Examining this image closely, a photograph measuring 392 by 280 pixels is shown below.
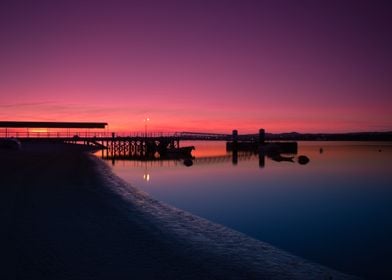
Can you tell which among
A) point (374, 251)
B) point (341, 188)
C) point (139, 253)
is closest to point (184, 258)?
point (139, 253)

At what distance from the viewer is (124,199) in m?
18.7

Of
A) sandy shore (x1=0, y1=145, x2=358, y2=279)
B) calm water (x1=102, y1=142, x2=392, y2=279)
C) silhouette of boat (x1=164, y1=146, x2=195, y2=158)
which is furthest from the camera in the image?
silhouette of boat (x1=164, y1=146, x2=195, y2=158)

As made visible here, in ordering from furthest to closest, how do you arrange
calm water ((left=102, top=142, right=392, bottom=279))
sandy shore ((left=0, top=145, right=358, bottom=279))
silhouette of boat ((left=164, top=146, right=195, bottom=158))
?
silhouette of boat ((left=164, top=146, right=195, bottom=158)), calm water ((left=102, top=142, right=392, bottom=279)), sandy shore ((left=0, top=145, right=358, bottom=279))

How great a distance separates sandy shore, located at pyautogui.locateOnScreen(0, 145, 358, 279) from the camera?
817cm

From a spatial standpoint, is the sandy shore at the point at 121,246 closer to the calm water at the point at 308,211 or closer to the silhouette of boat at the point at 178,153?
the calm water at the point at 308,211

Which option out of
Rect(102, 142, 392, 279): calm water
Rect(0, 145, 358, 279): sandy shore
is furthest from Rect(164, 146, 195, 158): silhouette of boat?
Rect(0, 145, 358, 279): sandy shore

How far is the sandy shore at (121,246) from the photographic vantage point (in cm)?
817

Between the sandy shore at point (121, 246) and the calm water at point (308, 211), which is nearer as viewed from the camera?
the sandy shore at point (121, 246)

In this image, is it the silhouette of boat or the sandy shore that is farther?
the silhouette of boat

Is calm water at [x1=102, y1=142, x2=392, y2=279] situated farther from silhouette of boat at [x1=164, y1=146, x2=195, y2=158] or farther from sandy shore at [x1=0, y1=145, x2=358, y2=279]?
silhouette of boat at [x1=164, y1=146, x2=195, y2=158]

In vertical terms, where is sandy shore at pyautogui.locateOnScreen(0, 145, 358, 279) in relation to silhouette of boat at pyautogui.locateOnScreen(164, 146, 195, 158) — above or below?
above

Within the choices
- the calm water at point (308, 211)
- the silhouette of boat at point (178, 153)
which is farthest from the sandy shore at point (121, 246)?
the silhouette of boat at point (178, 153)

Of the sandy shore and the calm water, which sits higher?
the sandy shore

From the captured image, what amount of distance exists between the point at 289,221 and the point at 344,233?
109 inches
